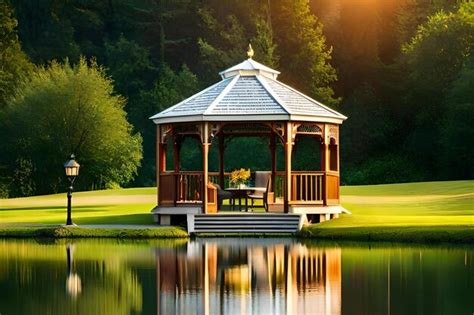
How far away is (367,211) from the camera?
38.5 m

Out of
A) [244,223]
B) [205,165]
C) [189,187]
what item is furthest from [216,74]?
[244,223]

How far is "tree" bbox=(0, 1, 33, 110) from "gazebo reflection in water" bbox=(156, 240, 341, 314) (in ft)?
133

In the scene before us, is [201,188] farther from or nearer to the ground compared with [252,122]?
nearer to the ground

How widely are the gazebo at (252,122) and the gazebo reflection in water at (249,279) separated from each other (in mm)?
5620

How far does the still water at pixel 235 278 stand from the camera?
54.5 ft

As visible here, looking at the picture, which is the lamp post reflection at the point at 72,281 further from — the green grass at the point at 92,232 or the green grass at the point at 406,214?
the green grass at the point at 406,214

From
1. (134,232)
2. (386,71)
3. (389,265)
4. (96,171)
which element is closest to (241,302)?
(389,265)

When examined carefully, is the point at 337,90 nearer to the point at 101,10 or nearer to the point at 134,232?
the point at 101,10

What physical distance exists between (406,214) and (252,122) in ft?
22.8

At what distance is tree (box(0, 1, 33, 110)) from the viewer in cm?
6556

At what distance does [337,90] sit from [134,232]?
43399 mm

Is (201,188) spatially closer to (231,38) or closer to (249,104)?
(249,104)

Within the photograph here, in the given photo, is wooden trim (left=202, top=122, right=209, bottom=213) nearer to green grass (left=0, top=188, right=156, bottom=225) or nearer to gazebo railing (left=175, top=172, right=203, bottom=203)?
gazebo railing (left=175, top=172, right=203, bottom=203)

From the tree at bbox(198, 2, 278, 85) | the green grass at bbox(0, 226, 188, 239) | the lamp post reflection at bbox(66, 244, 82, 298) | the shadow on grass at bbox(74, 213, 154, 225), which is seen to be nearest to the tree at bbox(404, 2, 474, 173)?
the tree at bbox(198, 2, 278, 85)
